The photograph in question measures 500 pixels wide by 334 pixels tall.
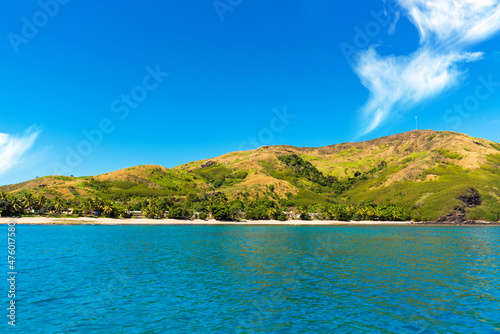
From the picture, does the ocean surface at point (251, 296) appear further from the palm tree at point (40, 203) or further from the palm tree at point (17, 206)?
the palm tree at point (40, 203)

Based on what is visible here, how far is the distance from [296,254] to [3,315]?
156 ft

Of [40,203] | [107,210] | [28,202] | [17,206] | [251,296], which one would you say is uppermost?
[28,202]

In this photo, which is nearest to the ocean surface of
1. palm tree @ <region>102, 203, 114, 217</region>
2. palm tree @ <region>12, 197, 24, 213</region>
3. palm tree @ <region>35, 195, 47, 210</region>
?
palm tree @ <region>12, 197, 24, 213</region>

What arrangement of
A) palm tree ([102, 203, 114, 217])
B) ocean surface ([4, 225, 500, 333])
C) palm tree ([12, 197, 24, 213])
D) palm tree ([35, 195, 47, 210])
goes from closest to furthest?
1. ocean surface ([4, 225, 500, 333])
2. palm tree ([12, 197, 24, 213])
3. palm tree ([35, 195, 47, 210])
4. palm tree ([102, 203, 114, 217])

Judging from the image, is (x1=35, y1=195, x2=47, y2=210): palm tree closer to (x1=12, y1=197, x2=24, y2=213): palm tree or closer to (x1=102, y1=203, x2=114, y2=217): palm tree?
(x1=12, y1=197, x2=24, y2=213): palm tree

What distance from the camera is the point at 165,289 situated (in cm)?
3147

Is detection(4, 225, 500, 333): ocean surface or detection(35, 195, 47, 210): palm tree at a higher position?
detection(35, 195, 47, 210): palm tree

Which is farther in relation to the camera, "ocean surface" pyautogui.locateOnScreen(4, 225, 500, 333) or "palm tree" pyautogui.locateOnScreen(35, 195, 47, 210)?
"palm tree" pyautogui.locateOnScreen(35, 195, 47, 210)

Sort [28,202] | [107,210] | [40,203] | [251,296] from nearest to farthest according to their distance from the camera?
[251,296] → [28,202] → [40,203] → [107,210]

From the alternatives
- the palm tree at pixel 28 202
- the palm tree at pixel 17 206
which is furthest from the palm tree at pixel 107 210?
the palm tree at pixel 17 206

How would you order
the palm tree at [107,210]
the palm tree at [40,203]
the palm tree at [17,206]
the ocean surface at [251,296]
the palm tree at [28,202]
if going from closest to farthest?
the ocean surface at [251,296] → the palm tree at [17,206] → the palm tree at [28,202] → the palm tree at [40,203] → the palm tree at [107,210]

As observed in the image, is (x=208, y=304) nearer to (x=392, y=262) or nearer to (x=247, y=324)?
(x=247, y=324)

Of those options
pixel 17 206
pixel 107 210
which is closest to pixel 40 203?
pixel 17 206

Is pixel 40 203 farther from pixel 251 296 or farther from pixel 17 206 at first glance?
pixel 251 296
